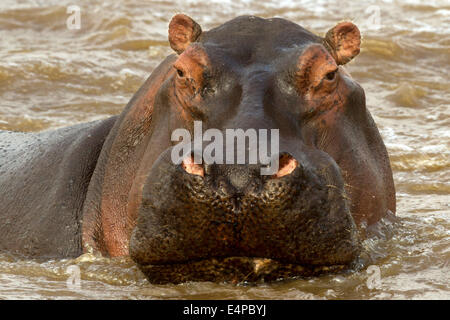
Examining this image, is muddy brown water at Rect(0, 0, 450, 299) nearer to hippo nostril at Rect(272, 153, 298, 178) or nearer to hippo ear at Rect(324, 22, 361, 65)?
hippo nostril at Rect(272, 153, 298, 178)

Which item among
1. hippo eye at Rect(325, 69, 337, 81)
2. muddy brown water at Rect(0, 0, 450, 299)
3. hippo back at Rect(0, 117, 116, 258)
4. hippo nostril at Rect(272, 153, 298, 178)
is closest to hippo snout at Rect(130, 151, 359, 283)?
hippo nostril at Rect(272, 153, 298, 178)

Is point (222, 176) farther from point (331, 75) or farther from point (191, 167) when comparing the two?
point (331, 75)

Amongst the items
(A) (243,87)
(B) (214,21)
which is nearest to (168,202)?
(A) (243,87)

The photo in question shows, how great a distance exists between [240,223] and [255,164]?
10.5 inches

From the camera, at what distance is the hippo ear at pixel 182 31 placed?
532 cm

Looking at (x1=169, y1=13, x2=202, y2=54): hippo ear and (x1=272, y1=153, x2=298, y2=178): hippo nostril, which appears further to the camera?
(x1=169, y1=13, x2=202, y2=54): hippo ear

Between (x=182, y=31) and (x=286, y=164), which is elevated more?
(x=182, y=31)

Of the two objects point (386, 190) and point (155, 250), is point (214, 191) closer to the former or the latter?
point (155, 250)

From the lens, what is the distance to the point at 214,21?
1525 cm

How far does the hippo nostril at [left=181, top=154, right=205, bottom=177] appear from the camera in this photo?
4145 millimetres

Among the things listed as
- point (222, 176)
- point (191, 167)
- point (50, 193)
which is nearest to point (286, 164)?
point (222, 176)

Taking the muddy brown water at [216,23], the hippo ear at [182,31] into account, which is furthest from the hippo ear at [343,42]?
the muddy brown water at [216,23]

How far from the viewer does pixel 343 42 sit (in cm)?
540
